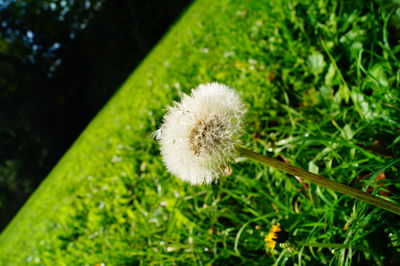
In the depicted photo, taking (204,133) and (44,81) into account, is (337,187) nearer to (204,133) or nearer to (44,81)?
(204,133)

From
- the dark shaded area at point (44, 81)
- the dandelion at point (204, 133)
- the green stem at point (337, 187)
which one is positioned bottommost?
the dark shaded area at point (44, 81)

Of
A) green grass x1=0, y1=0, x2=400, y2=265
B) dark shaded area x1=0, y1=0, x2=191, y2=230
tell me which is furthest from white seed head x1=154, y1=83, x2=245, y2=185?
dark shaded area x1=0, y1=0, x2=191, y2=230

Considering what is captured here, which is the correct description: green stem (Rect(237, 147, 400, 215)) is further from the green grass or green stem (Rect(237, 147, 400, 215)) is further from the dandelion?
the green grass

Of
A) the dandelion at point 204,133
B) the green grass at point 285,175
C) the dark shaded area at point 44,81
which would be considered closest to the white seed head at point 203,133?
the dandelion at point 204,133

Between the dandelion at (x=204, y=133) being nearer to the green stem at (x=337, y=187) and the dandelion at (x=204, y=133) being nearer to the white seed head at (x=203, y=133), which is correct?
the white seed head at (x=203, y=133)

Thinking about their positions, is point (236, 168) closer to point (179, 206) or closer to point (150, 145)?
point (179, 206)

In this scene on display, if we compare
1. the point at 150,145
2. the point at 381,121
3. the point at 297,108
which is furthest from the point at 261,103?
the point at 150,145
